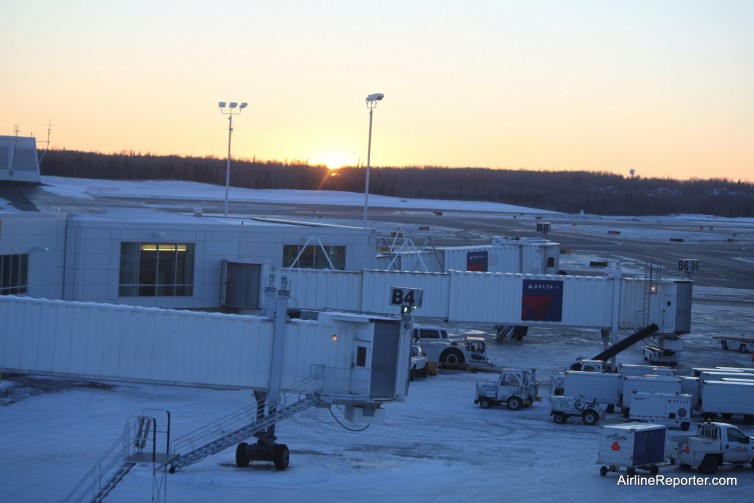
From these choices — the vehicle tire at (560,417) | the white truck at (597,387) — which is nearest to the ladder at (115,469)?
the vehicle tire at (560,417)

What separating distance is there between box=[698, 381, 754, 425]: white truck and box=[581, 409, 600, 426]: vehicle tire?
456 cm

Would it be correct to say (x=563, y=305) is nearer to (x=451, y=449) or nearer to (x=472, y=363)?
(x=472, y=363)

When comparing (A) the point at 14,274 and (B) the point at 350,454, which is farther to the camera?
(A) the point at 14,274

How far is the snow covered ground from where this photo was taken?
26.4 metres

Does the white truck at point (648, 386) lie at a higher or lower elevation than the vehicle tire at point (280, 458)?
higher

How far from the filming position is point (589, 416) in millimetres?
37312

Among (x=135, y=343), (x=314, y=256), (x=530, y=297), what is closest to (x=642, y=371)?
(x=530, y=297)

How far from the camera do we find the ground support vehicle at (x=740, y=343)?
5622 centimetres

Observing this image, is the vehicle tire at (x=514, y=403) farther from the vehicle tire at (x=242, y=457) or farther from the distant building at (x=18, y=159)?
the distant building at (x=18, y=159)

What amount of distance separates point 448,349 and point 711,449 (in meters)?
20.3

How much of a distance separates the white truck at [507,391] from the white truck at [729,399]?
22.3 feet

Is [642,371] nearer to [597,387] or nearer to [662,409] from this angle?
[597,387]

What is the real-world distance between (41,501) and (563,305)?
31183 millimetres

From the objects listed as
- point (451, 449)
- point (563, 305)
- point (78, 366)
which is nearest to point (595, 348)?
point (563, 305)
